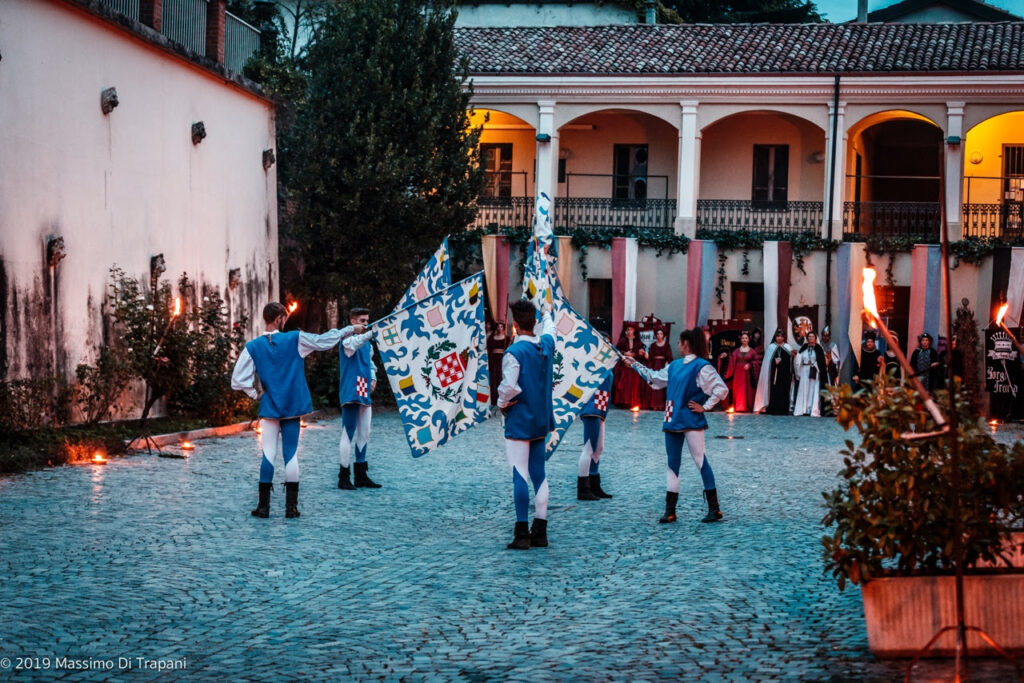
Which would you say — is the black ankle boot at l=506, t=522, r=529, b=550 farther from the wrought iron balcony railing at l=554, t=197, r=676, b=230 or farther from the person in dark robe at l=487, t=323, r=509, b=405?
the wrought iron balcony railing at l=554, t=197, r=676, b=230

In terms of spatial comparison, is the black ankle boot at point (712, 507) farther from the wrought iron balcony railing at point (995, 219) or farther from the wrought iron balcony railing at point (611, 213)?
the wrought iron balcony railing at point (995, 219)

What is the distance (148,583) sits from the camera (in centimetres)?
823

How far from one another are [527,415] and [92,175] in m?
10.7

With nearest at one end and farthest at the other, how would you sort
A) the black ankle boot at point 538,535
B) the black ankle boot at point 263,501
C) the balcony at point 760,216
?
the black ankle boot at point 538,535
the black ankle boot at point 263,501
the balcony at point 760,216

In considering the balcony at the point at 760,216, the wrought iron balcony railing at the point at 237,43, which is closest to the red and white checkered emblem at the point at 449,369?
the wrought iron balcony railing at the point at 237,43

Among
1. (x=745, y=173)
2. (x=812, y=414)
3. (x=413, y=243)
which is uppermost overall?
(x=745, y=173)

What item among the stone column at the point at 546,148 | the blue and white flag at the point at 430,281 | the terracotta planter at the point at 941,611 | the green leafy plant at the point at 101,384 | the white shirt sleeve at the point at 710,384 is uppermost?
the stone column at the point at 546,148

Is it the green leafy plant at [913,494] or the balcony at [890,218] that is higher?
the balcony at [890,218]

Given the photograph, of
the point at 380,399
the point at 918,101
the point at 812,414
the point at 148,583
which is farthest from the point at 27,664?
the point at 918,101

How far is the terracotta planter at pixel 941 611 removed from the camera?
6359mm

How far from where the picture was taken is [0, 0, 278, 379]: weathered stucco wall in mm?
16000

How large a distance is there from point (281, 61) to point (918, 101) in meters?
15.6

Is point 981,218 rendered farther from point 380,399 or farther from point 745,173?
point 380,399

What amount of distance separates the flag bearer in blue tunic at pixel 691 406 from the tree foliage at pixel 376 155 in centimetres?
1523
